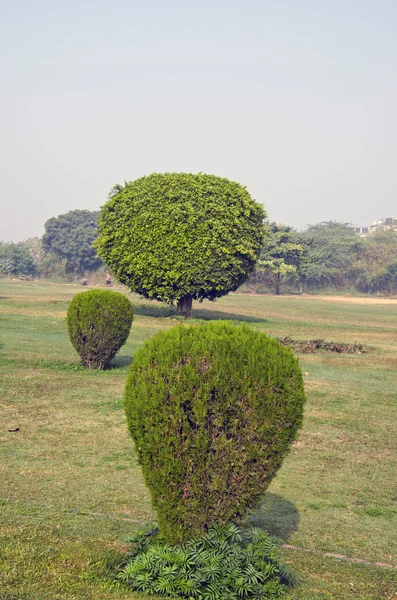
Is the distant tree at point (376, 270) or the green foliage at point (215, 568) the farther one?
the distant tree at point (376, 270)

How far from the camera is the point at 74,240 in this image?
90.4 m

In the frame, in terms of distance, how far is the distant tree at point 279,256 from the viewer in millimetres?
68438

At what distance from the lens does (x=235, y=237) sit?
93.7ft

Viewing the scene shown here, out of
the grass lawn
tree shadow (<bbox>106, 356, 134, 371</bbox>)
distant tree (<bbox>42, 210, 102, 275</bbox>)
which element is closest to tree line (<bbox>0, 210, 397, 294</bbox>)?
distant tree (<bbox>42, 210, 102, 275</bbox>)

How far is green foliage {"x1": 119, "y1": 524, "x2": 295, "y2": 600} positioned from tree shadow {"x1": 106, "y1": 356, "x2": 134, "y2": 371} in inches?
443

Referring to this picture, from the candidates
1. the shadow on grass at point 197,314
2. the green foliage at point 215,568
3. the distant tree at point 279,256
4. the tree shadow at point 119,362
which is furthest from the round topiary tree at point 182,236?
the distant tree at point 279,256

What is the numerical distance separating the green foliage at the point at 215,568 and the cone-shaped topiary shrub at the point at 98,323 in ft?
34.1

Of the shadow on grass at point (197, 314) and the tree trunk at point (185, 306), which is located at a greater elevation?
the tree trunk at point (185, 306)

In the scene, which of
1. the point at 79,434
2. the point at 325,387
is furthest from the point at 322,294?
the point at 79,434

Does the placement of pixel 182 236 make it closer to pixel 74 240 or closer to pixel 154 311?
pixel 154 311

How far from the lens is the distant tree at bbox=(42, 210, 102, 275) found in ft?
291

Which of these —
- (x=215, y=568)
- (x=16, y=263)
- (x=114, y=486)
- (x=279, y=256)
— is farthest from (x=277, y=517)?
(x=16, y=263)

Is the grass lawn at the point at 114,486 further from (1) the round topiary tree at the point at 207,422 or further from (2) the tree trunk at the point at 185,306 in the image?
(2) the tree trunk at the point at 185,306

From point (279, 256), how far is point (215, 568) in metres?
69.2
